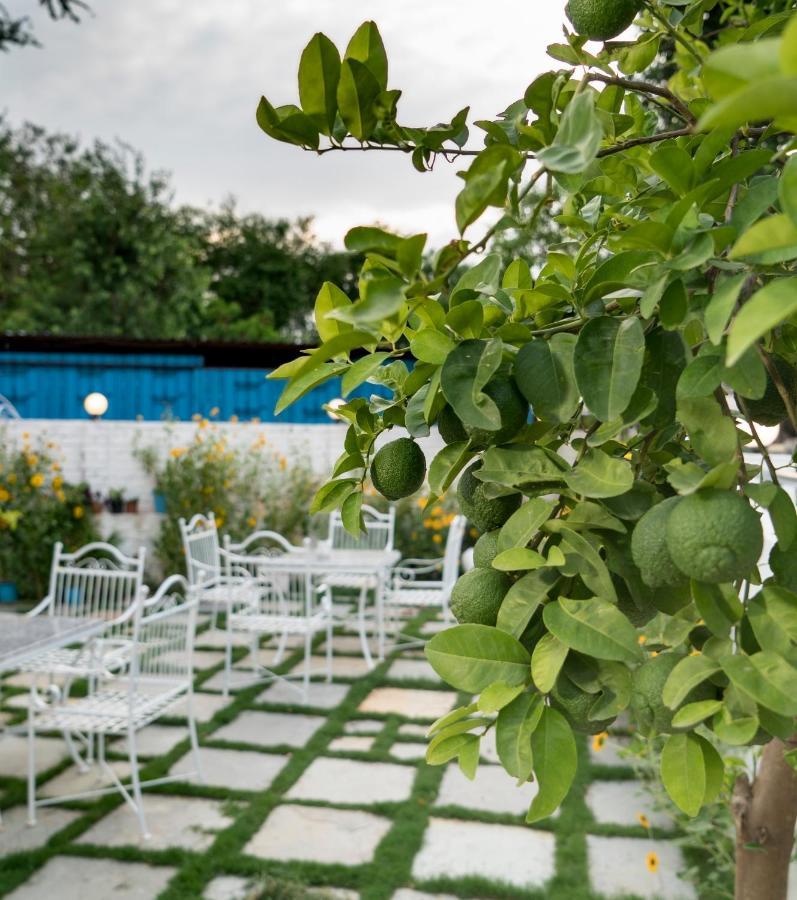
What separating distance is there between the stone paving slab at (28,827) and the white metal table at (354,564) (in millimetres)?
1917

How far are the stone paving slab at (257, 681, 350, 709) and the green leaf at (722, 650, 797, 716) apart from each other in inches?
177

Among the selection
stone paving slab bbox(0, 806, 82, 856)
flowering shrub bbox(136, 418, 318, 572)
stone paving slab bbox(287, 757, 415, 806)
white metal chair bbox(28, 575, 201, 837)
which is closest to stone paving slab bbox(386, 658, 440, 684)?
stone paving slab bbox(287, 757, 415, 806)

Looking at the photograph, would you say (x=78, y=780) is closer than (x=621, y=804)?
No

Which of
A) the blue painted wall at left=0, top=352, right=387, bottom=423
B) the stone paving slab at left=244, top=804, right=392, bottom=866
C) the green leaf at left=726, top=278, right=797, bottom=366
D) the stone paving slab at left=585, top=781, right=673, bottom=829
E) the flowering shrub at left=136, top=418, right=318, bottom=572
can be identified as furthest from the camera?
the blue painted wall at left=0, top=352, right=387, bottom=423

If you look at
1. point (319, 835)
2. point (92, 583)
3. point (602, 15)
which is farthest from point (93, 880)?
point (602, 15)

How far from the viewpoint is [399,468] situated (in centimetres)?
69

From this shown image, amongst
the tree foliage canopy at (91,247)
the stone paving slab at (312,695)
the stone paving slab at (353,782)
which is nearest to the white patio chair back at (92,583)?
the stone paving slab at (312,695)

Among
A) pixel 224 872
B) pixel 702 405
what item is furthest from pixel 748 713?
pixel 224 872

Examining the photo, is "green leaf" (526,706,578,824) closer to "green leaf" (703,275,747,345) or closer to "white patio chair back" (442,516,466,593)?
"green leaf" (703,275,747,345)

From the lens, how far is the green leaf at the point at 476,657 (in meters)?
0.55

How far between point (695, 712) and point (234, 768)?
377 cm

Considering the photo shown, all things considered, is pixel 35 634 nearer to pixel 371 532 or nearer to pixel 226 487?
pixel 371 532

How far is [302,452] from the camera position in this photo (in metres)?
8.38

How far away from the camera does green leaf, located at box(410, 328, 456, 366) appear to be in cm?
57
